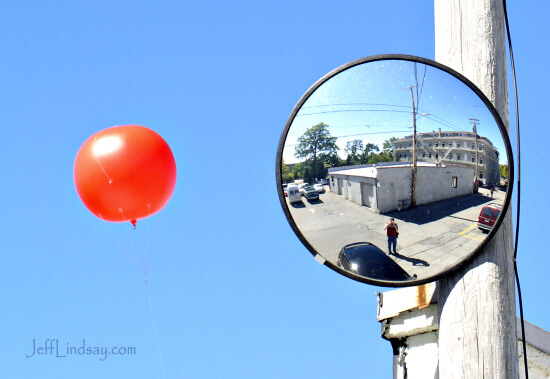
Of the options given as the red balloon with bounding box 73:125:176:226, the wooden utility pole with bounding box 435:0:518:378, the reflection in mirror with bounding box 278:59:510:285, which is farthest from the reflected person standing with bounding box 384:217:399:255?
the red balloon with bounding box 73:125:176:226

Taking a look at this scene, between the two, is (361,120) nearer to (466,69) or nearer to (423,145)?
(423,145)

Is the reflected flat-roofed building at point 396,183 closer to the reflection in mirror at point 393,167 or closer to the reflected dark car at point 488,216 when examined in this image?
the reflection in mirror at point 393,167

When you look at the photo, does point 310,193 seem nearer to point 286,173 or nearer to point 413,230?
point 286,173

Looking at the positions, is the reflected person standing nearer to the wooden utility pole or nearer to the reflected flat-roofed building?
the reflected flat-roofed building

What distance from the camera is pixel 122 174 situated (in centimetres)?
486

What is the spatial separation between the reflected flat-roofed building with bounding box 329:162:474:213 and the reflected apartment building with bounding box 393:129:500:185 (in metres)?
0.04

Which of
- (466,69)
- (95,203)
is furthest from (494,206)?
(95,203)

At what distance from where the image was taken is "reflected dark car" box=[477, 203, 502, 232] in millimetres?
2195

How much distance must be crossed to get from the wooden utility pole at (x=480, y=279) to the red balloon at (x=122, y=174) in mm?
3354

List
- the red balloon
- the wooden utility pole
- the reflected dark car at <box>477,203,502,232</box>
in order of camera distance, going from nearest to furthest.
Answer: the wooden utility pole
the reflected dark car at <box>477,203,502,232</box>
the red balloon

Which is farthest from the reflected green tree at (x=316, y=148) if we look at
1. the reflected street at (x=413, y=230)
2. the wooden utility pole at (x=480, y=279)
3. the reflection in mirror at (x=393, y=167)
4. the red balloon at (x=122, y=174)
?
the red balloon at (x=122, y=174)

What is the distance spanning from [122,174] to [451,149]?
3.40 meters

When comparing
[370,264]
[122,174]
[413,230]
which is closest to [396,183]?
[413,230]

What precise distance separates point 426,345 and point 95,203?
3.42 m
